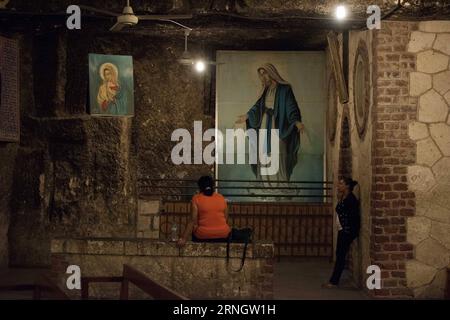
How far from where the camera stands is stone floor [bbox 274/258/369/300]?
10086 millimetres

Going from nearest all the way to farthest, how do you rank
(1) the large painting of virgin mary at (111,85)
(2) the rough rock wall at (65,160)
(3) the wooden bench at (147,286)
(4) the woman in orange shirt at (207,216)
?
(3) the wooden bench at (147,286), (4) the woman in orange shirt at (207,216), (2) the rough rock wall at (65,160), (1) the large painting of virgin mary at (111,85)

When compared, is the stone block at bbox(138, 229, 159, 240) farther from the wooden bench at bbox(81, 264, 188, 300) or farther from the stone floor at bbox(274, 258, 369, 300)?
the wooden bench at bbox(81, 264, 188, 300)

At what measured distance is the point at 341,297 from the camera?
9.99 m

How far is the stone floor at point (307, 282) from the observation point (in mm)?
10086

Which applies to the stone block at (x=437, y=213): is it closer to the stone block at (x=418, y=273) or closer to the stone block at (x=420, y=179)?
the stone block at (x=420, y=179)

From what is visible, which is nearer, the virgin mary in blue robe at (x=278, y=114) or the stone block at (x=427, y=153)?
the stone block at (x=427, y=153)

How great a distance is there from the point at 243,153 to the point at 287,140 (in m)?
1.05

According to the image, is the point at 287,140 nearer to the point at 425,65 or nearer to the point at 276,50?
the point at 276,50

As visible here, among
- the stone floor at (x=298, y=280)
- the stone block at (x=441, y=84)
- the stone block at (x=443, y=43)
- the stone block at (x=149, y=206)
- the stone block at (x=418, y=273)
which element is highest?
the stone block at (x=443, y=43)

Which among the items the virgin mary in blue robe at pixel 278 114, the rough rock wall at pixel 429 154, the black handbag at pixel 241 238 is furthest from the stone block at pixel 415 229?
the virgin mary in blue robe at pixel 278 114

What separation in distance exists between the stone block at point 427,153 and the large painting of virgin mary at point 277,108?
212 inches

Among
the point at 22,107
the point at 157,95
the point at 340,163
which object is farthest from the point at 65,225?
the point at 340,163

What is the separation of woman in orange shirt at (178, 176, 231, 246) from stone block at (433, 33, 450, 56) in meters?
3.86

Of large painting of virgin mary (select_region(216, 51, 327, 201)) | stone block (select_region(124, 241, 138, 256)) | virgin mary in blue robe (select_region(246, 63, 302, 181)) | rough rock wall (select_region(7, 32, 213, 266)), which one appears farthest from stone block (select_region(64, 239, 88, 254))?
virgin mary in blue robe (select_region(246, 63, 302, 181))
